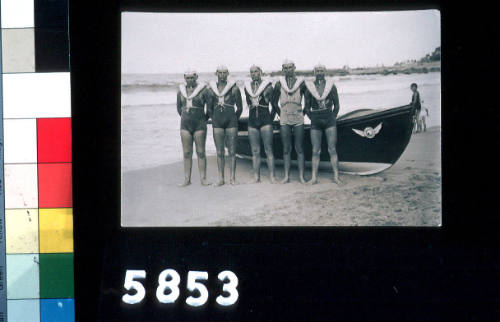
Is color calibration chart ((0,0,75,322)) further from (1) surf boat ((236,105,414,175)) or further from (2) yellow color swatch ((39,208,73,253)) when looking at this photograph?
(1) surf boat ((236,105,414,175))

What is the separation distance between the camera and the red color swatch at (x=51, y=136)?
226cm

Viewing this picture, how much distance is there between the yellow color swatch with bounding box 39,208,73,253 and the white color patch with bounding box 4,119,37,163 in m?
0.26

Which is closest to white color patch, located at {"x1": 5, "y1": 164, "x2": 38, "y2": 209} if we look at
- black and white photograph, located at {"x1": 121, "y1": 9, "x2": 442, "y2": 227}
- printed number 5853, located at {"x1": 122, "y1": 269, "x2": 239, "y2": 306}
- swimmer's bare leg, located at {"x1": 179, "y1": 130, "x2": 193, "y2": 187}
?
black and white photograph, located at {"x1": 121, "y1": 9, "x2": 442, "y2": 227}

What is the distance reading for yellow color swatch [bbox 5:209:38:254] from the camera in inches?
88.9

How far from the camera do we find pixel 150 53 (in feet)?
7.59

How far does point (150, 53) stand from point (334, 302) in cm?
145

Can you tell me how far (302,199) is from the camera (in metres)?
2.31

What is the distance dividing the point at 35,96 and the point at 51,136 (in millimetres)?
204

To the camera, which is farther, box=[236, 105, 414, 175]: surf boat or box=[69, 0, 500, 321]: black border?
box=[236, 105, 414, 175]: surf boat

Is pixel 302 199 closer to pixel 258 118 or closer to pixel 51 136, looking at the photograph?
pixel 258 118

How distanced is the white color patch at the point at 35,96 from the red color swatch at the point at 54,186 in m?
0.25

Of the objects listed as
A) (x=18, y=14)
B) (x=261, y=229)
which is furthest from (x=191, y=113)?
(x=18, y=14)

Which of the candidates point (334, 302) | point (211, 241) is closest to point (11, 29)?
point (211, 241)

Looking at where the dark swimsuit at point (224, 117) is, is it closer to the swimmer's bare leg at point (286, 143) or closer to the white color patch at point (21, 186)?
the swimmer's bare leg at point (286, 143)
